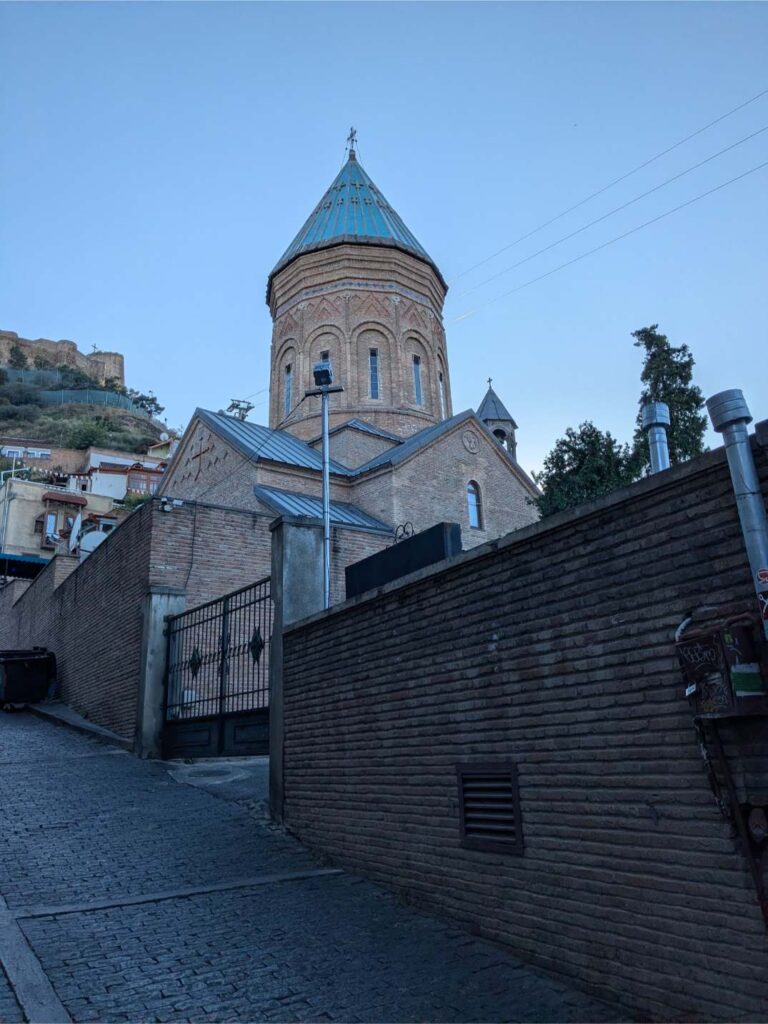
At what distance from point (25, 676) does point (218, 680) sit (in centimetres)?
792

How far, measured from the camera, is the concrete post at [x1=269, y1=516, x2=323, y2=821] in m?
7.62

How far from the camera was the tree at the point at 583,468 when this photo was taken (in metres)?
16.4

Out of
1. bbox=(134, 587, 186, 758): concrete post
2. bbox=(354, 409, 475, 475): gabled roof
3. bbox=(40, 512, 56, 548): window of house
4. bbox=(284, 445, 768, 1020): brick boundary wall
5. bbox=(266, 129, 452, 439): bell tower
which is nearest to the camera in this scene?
bbox=(284, 445, 768, 1020): brick boundary wall

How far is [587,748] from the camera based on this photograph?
3.95 m

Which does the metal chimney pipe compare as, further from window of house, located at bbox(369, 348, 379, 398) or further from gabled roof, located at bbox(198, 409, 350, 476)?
window of house, located at bbox(369, 348, 379, 398)

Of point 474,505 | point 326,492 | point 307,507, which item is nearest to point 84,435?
point 474,505

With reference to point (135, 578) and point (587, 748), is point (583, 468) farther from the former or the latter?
point (587, 748)

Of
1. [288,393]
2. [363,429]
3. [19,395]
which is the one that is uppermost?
[19,395]

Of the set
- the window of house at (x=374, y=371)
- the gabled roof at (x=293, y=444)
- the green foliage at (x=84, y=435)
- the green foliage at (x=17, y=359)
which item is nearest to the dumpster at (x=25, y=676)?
the gabled roof at (x=293, y=444)

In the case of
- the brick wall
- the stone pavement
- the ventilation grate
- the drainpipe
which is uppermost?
the brick wall

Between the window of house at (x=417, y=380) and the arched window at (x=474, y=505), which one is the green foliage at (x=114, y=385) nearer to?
the window of house at (x=417, y=380)

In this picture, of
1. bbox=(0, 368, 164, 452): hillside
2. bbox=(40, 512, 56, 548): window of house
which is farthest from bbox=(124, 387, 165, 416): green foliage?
bbox=(40, 512, 56, 548): window of house

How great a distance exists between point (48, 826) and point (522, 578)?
5.08 meters

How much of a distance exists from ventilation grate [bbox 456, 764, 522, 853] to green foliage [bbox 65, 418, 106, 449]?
67.6 metres
